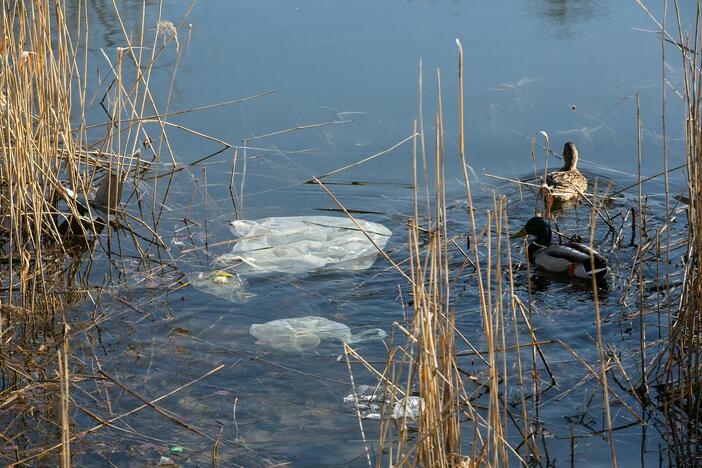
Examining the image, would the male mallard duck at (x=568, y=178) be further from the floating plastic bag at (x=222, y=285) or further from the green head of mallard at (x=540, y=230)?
the floating plastic bag at (x=222, y=285)

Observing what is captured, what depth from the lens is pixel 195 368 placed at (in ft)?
15.2

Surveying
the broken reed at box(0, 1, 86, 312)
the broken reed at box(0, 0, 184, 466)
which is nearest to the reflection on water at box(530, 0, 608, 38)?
the broken reed at box(0, 0, 184, 466)

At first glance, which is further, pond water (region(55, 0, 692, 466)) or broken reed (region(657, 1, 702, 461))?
pond water (region(55, 0, 692, 466))

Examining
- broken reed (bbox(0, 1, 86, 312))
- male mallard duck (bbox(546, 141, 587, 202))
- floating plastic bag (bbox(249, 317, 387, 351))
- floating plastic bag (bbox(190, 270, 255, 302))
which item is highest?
broken reed (bbox(0, 1, 86, 312))

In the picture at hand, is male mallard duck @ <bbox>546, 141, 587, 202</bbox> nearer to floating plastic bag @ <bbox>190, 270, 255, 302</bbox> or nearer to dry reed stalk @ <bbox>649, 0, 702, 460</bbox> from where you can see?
floating plastic bag @ <bbox>190, 270, 255, 302</bbox>

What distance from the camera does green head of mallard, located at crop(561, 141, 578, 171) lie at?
7234 mm

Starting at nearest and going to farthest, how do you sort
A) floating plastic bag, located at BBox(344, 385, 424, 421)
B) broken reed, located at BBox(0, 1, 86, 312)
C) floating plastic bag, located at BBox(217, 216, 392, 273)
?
1. floating plastic bag, located at BBox(344, 385, 424, 421)
2. broken reed, located at BBox(0, 1, 86, 312)
3. floating plastic bag, located at BBox(217, 216, 392, 273)

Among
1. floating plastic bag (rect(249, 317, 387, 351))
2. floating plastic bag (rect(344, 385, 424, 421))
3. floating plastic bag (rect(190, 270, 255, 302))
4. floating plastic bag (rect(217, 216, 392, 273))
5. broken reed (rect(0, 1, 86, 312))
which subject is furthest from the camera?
floating plastic bag (rect(217, 216, 392, 273))

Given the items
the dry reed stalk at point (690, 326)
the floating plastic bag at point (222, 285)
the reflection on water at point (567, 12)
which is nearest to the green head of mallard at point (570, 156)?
the reflection on water at point (567, 12)

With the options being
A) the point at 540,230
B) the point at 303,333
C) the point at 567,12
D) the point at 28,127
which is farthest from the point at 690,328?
the point at 567,12

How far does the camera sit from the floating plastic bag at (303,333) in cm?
496

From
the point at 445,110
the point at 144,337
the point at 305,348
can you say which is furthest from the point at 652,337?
the point at 445,110

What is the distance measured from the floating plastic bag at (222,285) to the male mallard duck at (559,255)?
199 cm

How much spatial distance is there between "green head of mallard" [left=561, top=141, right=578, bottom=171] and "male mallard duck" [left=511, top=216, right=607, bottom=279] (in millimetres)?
899
